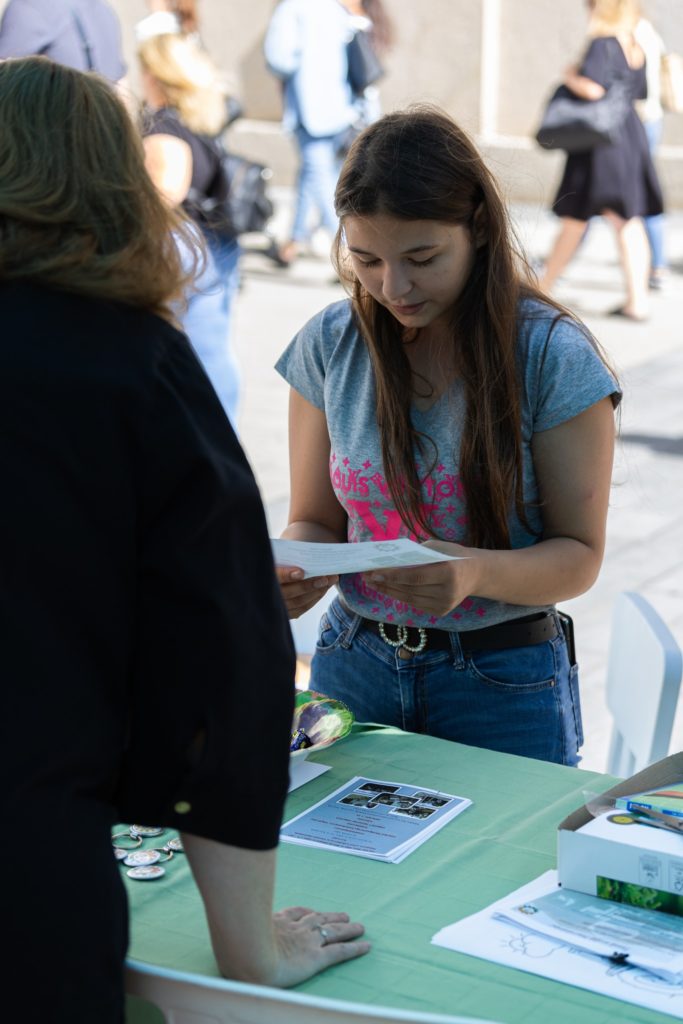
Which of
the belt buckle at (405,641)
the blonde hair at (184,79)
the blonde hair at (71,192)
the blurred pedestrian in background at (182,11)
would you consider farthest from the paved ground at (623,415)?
the blurred pedestrian in background at (182,11)

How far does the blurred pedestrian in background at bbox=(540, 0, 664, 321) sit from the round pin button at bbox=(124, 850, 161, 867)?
664 cm

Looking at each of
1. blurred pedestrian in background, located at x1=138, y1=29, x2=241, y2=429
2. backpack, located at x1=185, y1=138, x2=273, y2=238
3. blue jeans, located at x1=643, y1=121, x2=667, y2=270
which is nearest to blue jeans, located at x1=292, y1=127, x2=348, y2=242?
blue jeans, located at x1=643, y1=121, x2=667, y2=270

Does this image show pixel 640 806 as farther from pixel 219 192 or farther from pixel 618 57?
pixel 618 57

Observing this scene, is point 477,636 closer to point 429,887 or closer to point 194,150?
point 429,887

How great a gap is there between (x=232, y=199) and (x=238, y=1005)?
438cm

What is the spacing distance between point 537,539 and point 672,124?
1152cm

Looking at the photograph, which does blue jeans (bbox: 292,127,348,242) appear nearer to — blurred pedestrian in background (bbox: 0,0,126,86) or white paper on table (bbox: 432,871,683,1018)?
blurred pedestrian in background (bbox: 0,0,126,86)

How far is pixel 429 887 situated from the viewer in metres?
1.68

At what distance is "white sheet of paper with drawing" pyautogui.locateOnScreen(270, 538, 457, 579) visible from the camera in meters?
1.85

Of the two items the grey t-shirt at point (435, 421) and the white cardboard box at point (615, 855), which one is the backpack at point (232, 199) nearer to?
the grey t-shirt at point (435, 421)

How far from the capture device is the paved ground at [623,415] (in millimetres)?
4480

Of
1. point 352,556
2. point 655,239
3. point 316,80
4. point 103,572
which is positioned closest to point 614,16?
point 655,239

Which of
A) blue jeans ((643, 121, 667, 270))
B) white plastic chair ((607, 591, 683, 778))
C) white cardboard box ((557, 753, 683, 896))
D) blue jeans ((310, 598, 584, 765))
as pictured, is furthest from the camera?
blue jeans ((643, 121, 667, 270))

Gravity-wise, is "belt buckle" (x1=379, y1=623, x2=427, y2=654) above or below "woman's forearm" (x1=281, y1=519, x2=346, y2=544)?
below
